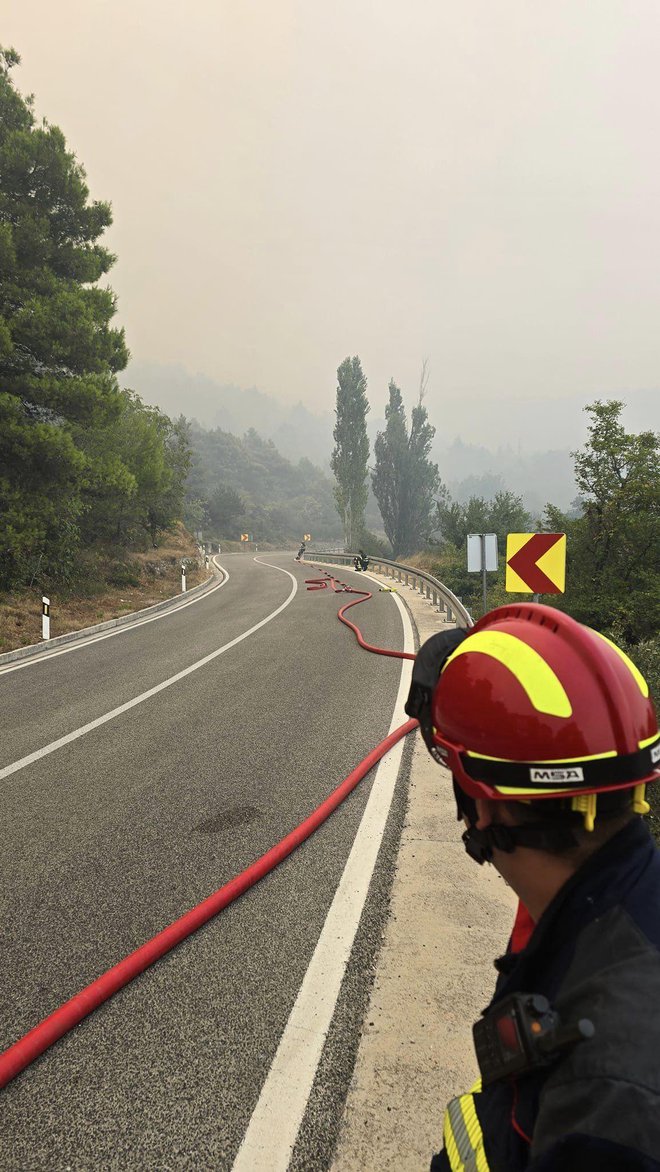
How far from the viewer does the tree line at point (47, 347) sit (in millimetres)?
13430

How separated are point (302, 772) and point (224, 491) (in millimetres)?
77080

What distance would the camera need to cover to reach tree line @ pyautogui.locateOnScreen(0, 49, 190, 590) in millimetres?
13430

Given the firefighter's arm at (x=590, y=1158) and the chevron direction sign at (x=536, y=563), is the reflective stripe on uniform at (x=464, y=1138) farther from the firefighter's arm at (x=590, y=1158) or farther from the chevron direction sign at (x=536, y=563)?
the chevron direction sign at (x=536, y=563)

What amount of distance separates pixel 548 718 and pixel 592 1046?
1.69ft

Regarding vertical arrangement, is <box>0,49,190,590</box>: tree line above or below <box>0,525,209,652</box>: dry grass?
above

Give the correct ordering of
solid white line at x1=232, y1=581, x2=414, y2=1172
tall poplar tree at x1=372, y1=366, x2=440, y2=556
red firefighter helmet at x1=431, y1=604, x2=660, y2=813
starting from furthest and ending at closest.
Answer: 1. tall poplar tree at x1=372, y1=366, x2=440, y2=556
2. solid white line at x1=232, y1=581, x2=414, y2=1172
3. red firefighter helmet at x1=431, y1=604, x2=660, y2=813

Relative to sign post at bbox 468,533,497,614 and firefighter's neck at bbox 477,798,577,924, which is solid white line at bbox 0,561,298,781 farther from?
firefighter's neck at bbox 477,798,577,924

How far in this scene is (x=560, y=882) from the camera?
106 centimetres

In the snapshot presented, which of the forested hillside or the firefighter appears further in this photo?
the forested hillside

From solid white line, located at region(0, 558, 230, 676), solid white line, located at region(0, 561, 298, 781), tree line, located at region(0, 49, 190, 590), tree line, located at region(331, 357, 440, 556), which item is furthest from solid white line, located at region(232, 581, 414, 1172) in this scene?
tree line, located at region(331, 357, 440, 556)

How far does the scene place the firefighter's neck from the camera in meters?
1.06

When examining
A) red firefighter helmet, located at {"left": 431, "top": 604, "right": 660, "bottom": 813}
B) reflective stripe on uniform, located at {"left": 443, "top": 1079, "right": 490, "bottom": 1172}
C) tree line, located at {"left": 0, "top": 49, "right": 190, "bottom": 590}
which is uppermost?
tree line, located at {"left": 0, "top": 49, "right": 190, "bottom": 590}

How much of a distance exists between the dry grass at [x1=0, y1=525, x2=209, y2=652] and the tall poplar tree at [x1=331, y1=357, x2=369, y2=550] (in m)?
38.2

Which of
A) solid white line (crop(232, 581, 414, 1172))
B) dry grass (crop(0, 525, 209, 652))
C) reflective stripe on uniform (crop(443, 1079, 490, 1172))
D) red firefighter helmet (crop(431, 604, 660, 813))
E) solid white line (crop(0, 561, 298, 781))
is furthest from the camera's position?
dry grass (crop(0, 525, 209, 652))
